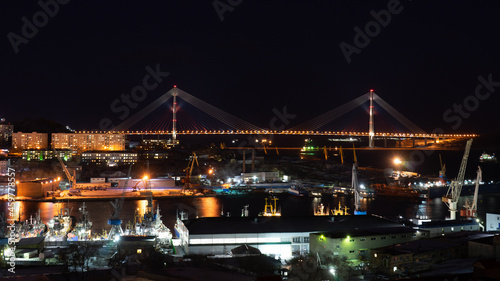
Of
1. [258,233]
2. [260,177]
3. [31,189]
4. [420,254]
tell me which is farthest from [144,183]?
[420,254]

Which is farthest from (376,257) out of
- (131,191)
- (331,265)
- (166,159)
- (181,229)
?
(166,159)

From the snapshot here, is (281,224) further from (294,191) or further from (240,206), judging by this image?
(294,191)

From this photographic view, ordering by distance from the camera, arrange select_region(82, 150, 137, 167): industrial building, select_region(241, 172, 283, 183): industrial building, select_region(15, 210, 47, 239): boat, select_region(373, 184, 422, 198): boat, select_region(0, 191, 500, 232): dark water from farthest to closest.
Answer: select_region(82, 150, 137, 167): industrial building < select_region(241, 172, 283, 183): industrial building < select_region(373, 184, 422, 198): boat < select_region(0, 191, 500, 232): dark water < select_region(15, 210, 47, 239): boat

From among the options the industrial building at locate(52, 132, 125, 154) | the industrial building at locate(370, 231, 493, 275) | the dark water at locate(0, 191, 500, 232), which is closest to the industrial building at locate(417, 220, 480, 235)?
the industrial building at locate(370, 231, 493, 275)

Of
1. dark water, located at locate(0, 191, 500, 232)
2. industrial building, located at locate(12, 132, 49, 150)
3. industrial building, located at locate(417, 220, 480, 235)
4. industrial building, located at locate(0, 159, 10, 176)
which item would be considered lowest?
dark water, located at locate(0, 191, 500, 232)

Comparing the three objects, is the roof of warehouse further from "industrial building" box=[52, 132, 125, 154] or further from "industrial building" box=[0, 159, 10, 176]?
"industrial building" box=[52, 132, 125, 154]

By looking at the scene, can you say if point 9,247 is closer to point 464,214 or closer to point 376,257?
point 376,257
